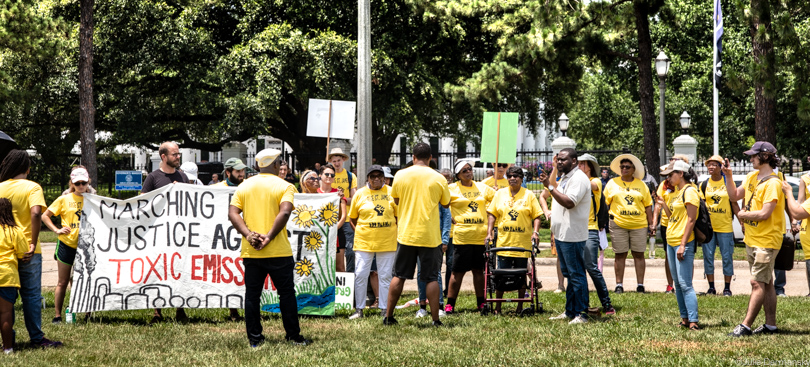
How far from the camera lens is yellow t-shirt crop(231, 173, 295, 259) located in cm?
707

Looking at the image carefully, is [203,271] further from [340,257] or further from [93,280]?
[340,257]

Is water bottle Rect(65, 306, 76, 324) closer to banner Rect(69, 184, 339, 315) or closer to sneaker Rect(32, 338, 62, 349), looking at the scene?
banner Rect(69, 184, 339, 315)

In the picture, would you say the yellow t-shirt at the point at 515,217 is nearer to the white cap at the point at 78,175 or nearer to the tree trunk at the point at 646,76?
the white cap at the point at 78,175

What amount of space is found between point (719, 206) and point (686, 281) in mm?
3227

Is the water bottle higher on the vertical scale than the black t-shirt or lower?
lower

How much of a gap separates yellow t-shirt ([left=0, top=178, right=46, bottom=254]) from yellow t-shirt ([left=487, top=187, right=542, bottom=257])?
4938mm

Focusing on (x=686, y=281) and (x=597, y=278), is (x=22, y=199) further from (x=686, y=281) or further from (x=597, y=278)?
(x=686, y=281)

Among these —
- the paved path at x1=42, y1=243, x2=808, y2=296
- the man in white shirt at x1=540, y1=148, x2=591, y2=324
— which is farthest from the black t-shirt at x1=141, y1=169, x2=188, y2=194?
the paved path at x1=42, y1=243, x2=808, y2=296

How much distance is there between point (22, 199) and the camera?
707cm

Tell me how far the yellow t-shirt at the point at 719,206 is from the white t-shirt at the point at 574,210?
3016 millimetres

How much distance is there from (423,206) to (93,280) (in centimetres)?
378

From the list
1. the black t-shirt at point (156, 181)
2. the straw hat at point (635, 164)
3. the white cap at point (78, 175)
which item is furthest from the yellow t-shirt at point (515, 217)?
the white cap at point (78, 175)

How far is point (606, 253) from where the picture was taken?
1695 cm

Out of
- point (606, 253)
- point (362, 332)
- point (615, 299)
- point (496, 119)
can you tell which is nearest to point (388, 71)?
point (606, 253)
